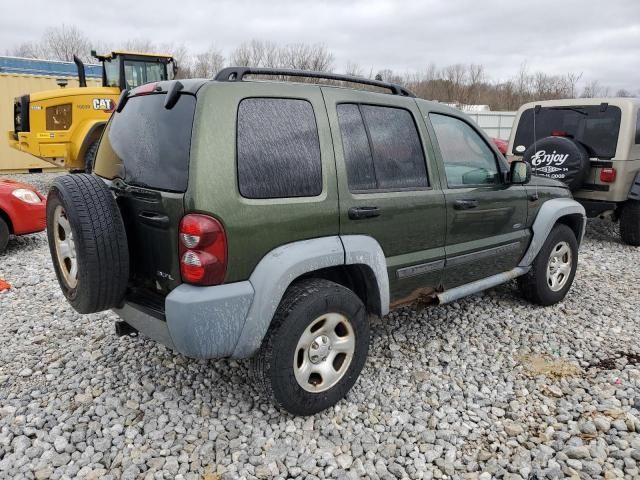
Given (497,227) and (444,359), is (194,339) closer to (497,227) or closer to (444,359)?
(444,359)

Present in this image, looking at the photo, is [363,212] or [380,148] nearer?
[363,212]

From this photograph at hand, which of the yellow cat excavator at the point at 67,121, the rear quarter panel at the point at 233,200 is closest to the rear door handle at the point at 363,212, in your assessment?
the rear quarter panel at the point at 233,200

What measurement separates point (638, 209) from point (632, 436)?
15.9 feet

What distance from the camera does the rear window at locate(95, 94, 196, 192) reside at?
2.45 meters

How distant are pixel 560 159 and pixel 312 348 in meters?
4.75

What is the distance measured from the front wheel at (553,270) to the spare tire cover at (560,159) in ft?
5.86

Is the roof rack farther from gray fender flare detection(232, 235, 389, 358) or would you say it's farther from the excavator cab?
the excavator cab

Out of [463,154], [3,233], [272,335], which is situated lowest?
[3,233]

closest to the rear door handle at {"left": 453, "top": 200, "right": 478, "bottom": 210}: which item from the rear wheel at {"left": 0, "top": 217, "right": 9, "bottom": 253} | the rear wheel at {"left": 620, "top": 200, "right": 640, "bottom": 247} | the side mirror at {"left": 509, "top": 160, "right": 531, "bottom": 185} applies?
the side mirror at {"left": 509, "top": 160, "right": 531, "bottom": 185}

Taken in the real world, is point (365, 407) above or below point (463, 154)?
below

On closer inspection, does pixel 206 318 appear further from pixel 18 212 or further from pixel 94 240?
pixel 18 212

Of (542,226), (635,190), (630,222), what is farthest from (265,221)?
(630,222)

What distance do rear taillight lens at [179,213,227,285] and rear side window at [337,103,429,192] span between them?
0.90 m

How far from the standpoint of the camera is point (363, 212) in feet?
9.41
